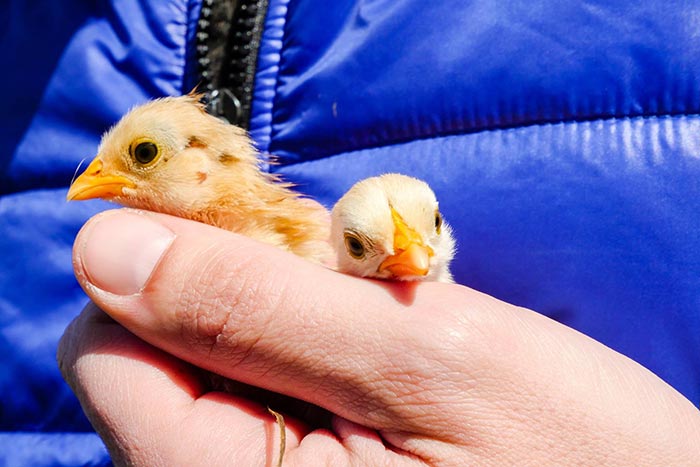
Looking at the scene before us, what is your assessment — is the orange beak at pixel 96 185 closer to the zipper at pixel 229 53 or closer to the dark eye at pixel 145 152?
the dark eye at pixel 145 152

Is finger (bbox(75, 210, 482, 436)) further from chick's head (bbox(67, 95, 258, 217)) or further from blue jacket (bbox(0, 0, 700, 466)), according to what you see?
blue jacket (bbox(0, 0, 700, 466))

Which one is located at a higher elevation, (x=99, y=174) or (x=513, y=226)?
Answer: (x=99, y=174)

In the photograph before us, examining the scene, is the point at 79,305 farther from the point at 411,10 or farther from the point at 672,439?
the point at 672,439

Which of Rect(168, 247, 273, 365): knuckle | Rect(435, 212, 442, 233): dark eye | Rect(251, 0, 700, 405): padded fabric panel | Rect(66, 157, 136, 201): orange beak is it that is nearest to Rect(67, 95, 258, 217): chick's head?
Rect(66, 157, 136, 201): orange beak

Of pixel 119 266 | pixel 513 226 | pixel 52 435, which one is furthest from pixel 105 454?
pixel 513 226

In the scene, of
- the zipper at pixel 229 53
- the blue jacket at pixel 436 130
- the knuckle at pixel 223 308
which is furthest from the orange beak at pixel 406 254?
the zipper at pixel 229 53

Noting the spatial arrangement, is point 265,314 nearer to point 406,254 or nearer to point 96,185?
point 406,254
